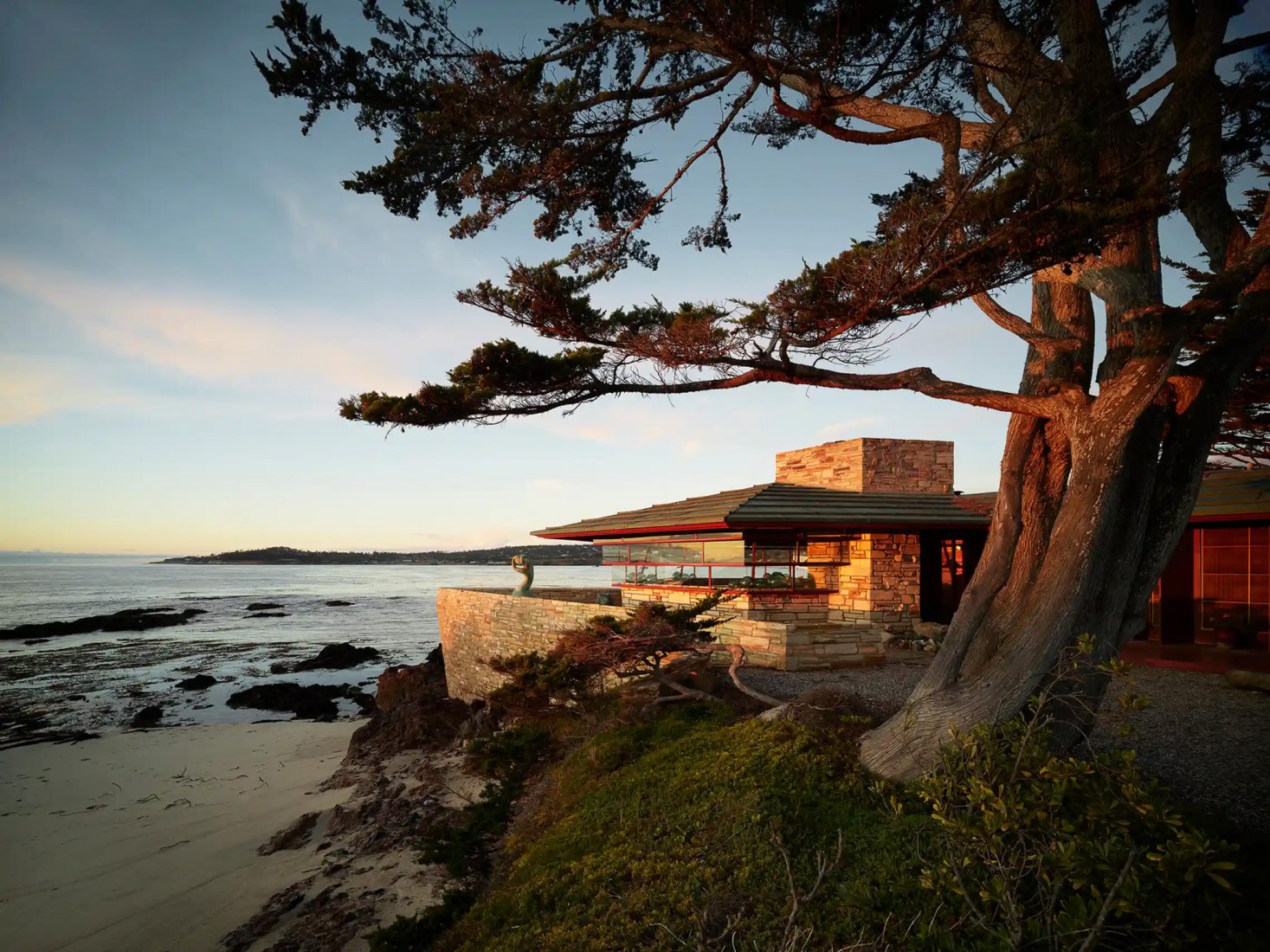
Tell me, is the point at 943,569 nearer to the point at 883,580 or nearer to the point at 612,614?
the point at 883,580

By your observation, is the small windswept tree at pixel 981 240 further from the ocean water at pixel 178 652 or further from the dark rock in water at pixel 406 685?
the ocean water at pixel 178 652

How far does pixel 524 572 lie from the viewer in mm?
16344

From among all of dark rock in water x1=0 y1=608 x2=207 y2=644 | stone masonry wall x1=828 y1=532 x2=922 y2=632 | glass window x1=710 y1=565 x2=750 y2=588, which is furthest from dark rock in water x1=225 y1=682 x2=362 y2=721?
dark rock in water x1=0 y1=608 x2=207 y2=644

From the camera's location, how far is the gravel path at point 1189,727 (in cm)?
560

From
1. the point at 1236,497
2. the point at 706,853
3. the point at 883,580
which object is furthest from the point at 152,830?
the point at 1236,497

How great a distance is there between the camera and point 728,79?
724 centimetres

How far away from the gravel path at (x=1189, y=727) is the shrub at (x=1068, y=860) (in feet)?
7.29

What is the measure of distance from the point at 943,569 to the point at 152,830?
15450 mm

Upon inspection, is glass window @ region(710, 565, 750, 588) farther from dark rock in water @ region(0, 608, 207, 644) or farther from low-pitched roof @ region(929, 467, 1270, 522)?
dark rock in water @ region(0, 608, 207, 644)

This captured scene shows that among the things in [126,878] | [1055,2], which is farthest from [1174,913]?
[126,878]

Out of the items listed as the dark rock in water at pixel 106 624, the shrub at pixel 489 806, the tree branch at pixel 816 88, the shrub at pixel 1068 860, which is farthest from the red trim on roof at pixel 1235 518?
the dark rock in water at pixel 106 624

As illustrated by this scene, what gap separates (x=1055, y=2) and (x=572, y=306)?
4977mm

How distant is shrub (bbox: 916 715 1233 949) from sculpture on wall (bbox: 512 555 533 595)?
12591 mm

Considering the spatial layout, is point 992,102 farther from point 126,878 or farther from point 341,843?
point 126,878
